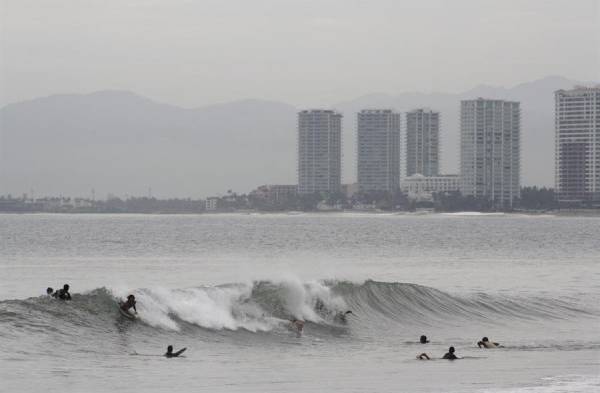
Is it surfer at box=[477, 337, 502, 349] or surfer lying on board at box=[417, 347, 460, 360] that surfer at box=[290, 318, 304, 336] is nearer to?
surfer at box=[477, 337, 502, 349]

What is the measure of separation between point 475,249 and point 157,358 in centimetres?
8663

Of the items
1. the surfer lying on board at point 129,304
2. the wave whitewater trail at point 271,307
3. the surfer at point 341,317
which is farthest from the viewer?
the surfer at point 341,317

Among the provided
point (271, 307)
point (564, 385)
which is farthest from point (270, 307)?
point (564, 385)

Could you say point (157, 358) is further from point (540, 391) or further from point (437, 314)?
point (437, 314)

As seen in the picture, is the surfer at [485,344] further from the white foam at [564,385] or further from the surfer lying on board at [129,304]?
the surfer lying on board at [129,304]

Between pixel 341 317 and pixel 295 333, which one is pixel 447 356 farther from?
pixel 341 317

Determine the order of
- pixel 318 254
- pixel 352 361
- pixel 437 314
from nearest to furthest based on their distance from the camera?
pixel 352 361
pixel 437 314
pixel 318 254

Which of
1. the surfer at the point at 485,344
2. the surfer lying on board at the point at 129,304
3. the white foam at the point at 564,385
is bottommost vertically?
the surfer at the point at 485,344

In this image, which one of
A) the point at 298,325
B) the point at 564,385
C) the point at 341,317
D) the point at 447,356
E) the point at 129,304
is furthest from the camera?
the point at 341,317

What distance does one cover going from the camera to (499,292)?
58750 mm

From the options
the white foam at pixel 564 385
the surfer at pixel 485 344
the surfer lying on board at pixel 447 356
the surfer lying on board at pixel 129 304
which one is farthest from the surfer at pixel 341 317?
the white foam at pixel 564 385

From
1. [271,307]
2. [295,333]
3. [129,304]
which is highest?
[129,304]

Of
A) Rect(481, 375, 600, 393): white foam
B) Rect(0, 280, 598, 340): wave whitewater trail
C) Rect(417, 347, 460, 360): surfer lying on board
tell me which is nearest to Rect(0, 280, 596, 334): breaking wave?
Rect(0, 280, 598, 340): wave whitewater trail

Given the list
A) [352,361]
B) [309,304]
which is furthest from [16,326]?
[309,304]
